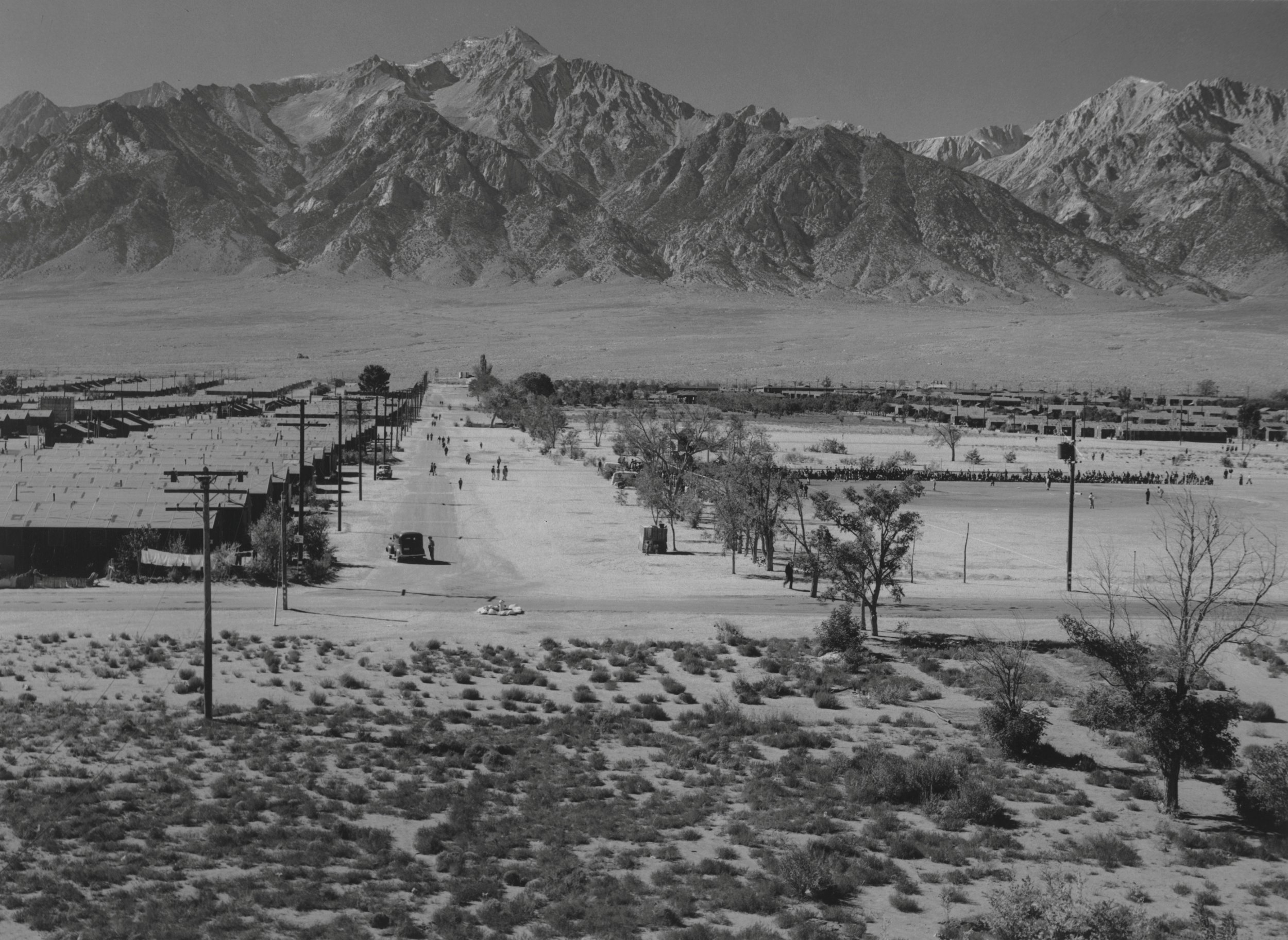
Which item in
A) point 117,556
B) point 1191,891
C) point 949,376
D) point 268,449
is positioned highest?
point 949,376

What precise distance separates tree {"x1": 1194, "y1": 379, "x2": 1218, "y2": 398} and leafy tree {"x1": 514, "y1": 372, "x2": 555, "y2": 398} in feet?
245

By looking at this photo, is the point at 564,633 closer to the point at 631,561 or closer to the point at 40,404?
the point at 631,561

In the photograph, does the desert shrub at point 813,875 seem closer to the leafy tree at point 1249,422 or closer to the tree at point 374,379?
the leafy tree at point 1249,422

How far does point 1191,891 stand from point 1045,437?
101314 mm

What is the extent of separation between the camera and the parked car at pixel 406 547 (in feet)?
145

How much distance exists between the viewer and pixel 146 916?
14.5 meters

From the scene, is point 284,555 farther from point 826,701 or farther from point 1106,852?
point 1106,852

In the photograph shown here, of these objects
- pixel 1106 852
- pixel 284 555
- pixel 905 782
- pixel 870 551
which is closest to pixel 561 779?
pixel 905 782

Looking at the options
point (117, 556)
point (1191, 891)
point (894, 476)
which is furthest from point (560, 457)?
point (1191, 891)

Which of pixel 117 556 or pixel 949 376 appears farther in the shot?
pixel 949 376

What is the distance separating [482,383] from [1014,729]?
130 meters

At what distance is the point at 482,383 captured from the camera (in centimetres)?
14950

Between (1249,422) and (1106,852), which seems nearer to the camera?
(1106,852)

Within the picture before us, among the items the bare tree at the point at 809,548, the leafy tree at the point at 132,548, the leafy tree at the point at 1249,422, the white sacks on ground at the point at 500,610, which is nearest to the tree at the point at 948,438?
the leafy tree at the point at 1249,422
